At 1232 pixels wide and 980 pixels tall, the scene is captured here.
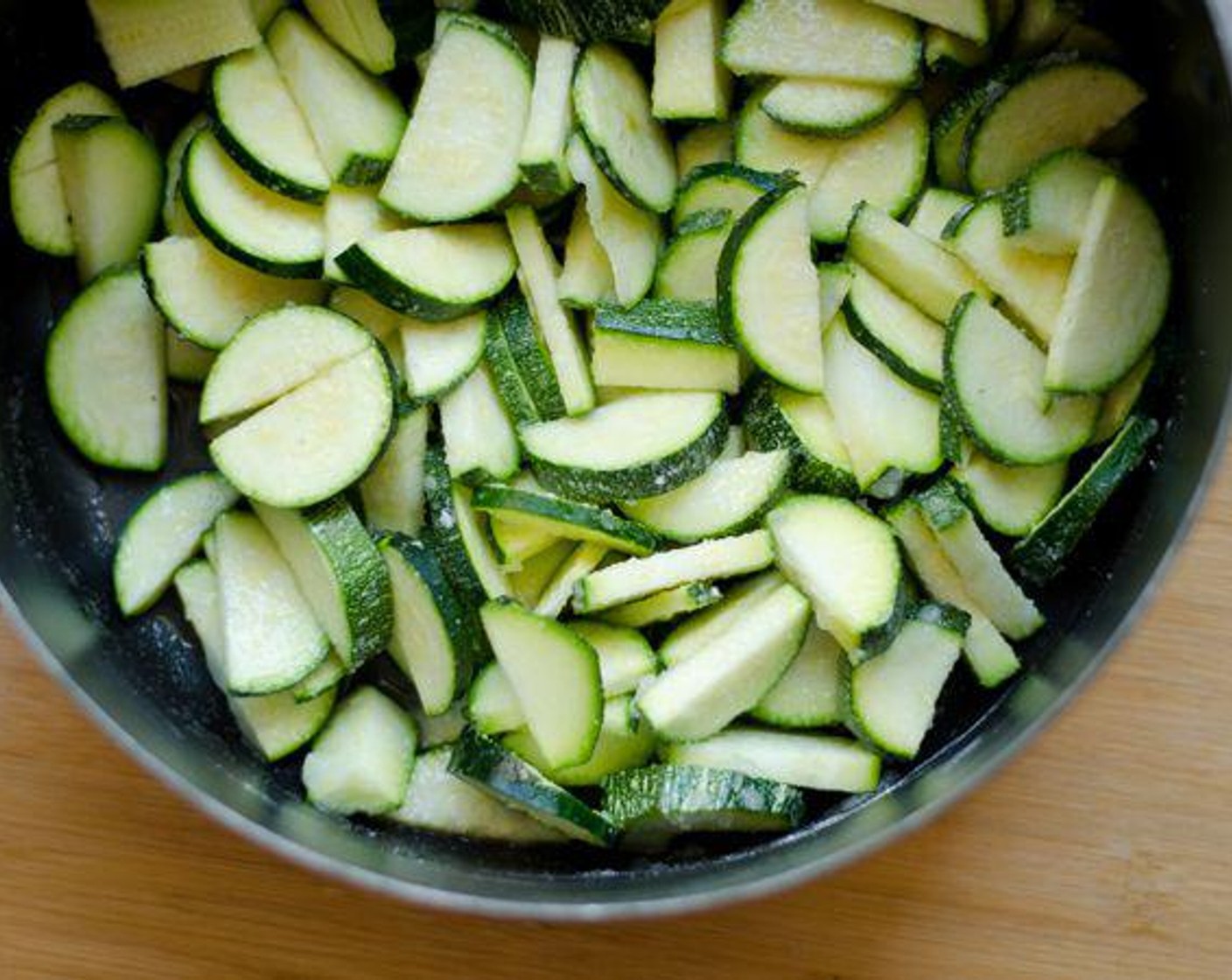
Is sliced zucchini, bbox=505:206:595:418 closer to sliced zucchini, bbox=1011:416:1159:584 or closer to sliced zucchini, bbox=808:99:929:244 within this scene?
sliced zucchini, bbox=808:99:929:244

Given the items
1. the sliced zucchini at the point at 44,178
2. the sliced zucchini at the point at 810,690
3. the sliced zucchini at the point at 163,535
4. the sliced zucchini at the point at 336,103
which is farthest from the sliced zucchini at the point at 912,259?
the sliced zucchini at the point at 44,178

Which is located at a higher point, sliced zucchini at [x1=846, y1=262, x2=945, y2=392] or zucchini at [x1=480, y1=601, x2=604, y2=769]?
sliced zucchini at [x1=846, y1=262, x2=945, y2=392]

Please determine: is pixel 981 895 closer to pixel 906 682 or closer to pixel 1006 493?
pixel 906 682

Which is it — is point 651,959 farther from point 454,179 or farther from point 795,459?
point 454,179

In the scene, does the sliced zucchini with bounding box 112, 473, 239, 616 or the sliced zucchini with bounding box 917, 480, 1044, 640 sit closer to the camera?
the sliced zucchini with bounding box 917, 480, 1044, 640

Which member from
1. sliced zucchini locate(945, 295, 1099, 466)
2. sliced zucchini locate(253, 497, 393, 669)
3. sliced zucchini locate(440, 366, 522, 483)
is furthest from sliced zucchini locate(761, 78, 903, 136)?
sliced zucchini locate(253, 497, 393, 669)

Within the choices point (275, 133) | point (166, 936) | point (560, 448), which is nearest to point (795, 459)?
point (560, 448)
